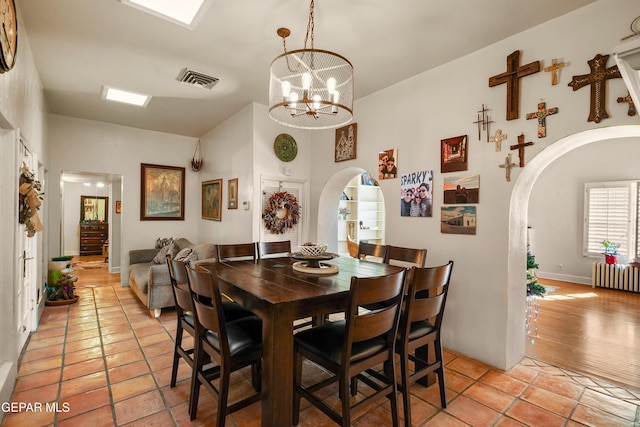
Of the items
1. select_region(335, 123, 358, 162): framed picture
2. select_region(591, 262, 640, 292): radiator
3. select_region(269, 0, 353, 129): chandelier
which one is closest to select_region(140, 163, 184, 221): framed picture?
select_region(335, 123, 358, 162): framed picture

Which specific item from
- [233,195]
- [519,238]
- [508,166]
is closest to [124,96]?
[233,195]

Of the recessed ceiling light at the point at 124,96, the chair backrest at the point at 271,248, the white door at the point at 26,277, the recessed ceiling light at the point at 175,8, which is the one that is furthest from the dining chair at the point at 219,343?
the recessed ceiling light at the point at 124,96

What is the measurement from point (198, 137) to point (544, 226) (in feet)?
23.8

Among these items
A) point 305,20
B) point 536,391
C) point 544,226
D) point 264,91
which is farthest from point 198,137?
point 544,226

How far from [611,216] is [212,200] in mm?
7177

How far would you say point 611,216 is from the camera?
5543mm

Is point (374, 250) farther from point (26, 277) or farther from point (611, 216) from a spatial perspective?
point (611, 216)

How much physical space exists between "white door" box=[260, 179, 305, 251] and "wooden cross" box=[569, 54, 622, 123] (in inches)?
130

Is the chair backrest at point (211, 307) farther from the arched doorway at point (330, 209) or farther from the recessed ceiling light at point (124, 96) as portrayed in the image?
the recessed ceiling light at point (124, 96)

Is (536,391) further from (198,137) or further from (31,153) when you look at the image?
(198,137)

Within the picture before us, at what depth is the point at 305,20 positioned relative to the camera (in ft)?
7.82

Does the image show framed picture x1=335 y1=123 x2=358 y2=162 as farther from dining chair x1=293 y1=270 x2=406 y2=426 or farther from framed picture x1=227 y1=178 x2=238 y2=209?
dining chair x1=293 y1=270 x2=406 y2=426

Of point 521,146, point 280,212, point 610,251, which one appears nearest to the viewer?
point 521,146

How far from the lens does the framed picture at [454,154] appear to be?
112 inches
